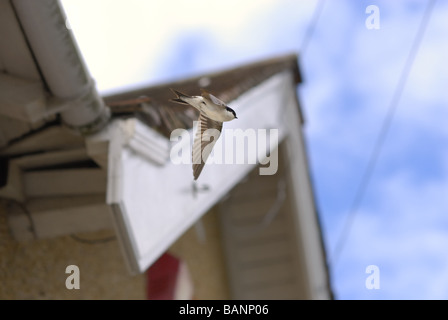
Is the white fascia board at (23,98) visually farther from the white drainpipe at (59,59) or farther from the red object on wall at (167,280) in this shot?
the red object on wall at (167,280)

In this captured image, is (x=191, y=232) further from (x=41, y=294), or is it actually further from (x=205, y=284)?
(x=41, y=294)

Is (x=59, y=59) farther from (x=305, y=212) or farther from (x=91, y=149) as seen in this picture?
A: (x=305, y=212)

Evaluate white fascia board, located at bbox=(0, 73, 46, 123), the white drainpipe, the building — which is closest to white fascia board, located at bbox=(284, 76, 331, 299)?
the building

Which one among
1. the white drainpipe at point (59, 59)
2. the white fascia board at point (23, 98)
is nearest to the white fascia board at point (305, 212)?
the white drainpipe at point (59, 59)

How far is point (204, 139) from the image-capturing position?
708 millimetres

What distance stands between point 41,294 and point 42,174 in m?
0.59

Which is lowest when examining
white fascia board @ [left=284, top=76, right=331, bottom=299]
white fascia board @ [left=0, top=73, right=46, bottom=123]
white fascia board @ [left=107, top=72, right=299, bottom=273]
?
white fascia board @ [left=284, top=76, right=331, bottom=299]

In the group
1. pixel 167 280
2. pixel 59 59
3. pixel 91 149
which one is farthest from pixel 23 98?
pixel 167 280

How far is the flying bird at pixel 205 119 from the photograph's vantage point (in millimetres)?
653

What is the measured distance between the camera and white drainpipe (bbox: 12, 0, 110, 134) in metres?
1.92

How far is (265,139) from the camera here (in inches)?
158

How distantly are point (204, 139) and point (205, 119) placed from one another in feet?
0.09

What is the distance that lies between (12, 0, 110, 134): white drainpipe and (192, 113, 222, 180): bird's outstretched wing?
1.38m

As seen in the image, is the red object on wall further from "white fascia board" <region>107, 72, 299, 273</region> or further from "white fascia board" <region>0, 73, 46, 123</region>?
"white fascia board" <region>0, 73, 46, 123</region>
